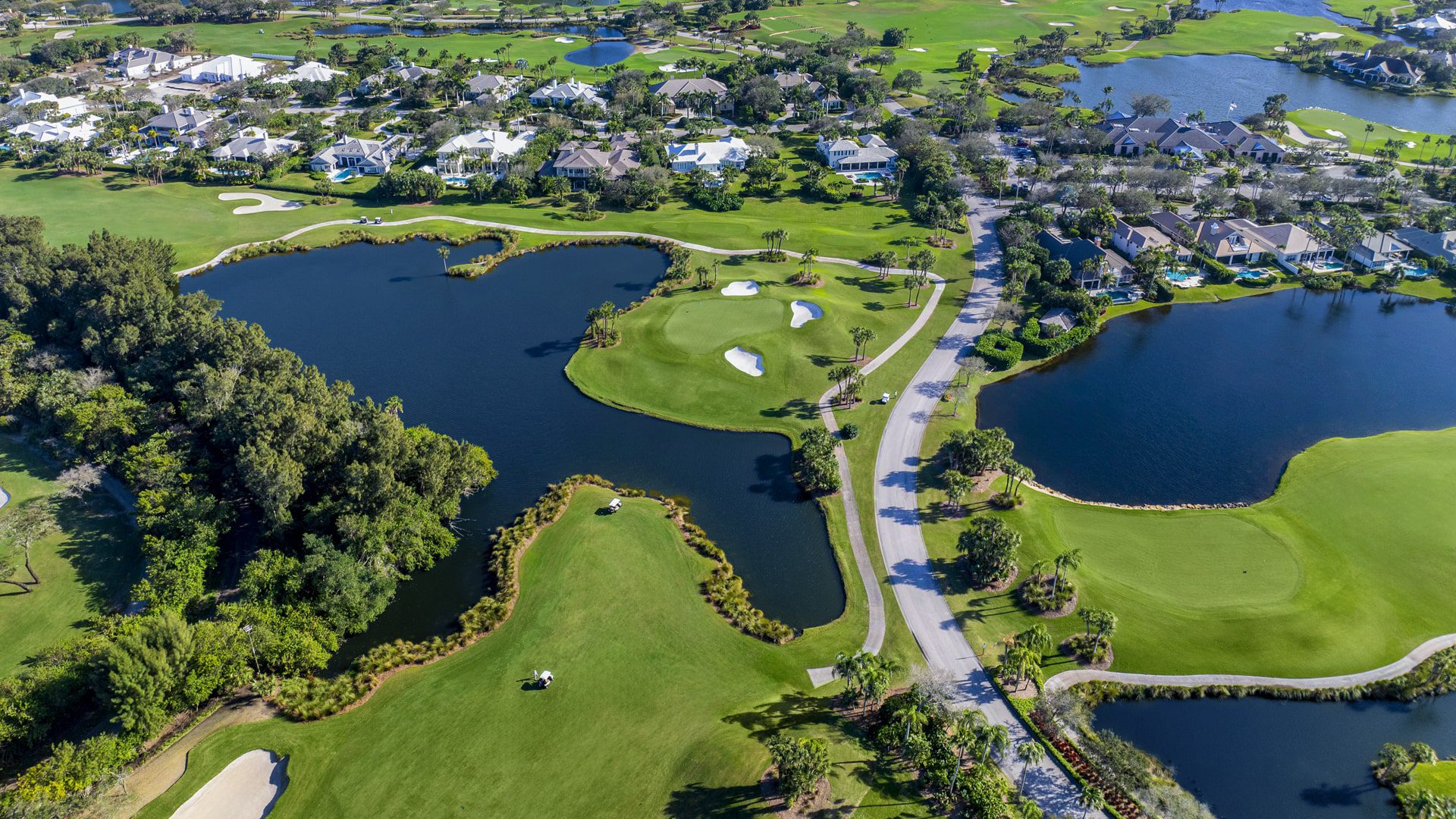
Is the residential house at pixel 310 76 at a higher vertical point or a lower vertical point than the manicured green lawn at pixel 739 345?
higher

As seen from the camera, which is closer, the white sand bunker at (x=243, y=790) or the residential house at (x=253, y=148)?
the white sand bunker at (x=243, y=790)

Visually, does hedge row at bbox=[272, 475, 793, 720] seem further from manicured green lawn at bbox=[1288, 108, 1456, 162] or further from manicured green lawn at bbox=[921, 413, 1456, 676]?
manicured green lawn at bbox=[1288, 108, 1456, 162]

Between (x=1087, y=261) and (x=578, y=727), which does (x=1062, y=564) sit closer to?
(x=578, y=727)

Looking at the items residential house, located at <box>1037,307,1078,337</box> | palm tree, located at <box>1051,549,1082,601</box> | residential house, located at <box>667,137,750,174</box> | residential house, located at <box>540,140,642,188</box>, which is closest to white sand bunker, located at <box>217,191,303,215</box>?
residential house, located at <box>540,140,642,188</box>

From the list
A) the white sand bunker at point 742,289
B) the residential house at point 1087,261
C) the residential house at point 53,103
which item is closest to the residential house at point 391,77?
the residential house at point 53,103

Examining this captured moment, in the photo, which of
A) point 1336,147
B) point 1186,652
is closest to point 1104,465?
point 1186,652

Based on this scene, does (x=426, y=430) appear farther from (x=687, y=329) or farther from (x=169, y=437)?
(x=687, y=329)

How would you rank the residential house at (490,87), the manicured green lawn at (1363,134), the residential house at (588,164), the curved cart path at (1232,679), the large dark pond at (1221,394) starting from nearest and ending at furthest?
the curved cart path at (1232,679) < the large dark pond at (1221,394) < the residential house at (588,164) < the manicured green lawn at (1363,134) < the residential house at (490,87)

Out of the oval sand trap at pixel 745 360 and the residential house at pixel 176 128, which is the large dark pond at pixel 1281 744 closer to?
the oval sand trap at pixel 745 360
